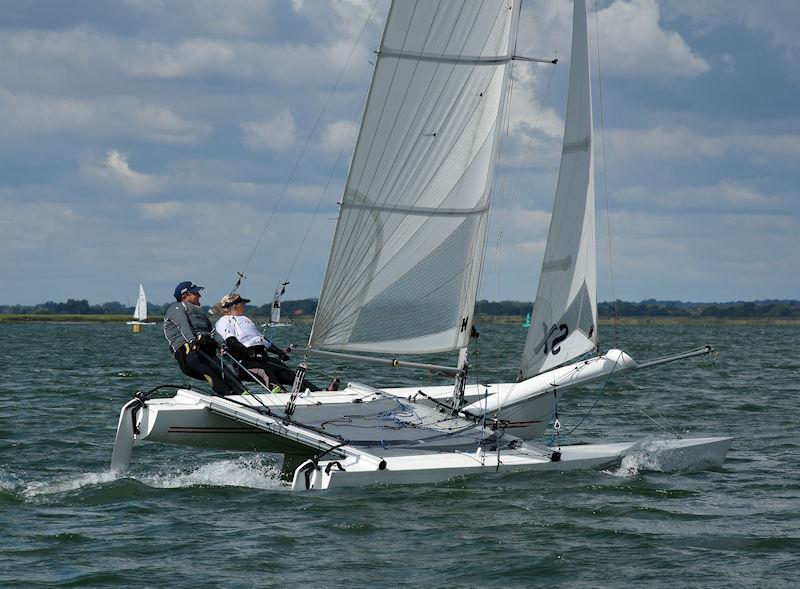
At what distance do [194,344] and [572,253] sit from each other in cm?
440

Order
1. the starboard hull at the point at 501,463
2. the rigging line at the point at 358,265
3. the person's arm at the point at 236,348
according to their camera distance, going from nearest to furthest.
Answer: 1. the starboard hull at the point at 501,463
2. the rigging line at the point at 358,265
3. the person's arm at the point at 236,348

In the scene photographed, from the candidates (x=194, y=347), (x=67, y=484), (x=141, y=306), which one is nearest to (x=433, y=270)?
(x=194, y=347)

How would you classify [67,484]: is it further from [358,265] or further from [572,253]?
[572,253]

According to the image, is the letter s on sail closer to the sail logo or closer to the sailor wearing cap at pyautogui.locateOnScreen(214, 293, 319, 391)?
the sail logo

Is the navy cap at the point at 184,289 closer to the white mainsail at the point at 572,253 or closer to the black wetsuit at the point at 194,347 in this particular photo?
the black wetsuit at the point at 194,347

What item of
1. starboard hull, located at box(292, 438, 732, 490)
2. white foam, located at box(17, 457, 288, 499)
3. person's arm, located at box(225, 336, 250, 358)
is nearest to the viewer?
starboard hull, located at box(292, 438, 732, 490)

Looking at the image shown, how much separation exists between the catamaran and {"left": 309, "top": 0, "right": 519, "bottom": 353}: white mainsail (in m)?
0.01

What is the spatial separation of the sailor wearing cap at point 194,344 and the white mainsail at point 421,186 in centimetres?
122

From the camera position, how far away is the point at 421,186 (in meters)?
12.7

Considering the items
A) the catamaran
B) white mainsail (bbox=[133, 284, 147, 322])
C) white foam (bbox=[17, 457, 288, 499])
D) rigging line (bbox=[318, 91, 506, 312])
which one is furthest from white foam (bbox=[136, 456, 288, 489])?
white mainsail (bbox=[133, 284, 147, 322])

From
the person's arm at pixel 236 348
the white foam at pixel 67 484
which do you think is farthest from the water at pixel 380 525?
the person's arm at pixel 236 348

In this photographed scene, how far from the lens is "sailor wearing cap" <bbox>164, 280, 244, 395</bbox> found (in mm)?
12828

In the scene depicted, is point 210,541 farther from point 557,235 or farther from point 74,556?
point 557,235

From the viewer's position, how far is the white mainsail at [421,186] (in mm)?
12336
